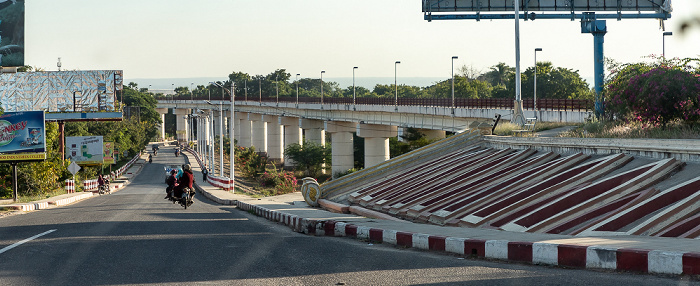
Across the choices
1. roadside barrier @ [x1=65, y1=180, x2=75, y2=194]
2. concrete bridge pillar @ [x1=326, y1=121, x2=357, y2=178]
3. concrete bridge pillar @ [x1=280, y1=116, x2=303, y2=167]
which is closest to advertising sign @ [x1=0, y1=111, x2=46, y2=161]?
roadside barrier @ [x1=65, y1=180, x2=75, y2=194]

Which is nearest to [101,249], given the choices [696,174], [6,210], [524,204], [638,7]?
[524,204]

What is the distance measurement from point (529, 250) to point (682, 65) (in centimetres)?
1326

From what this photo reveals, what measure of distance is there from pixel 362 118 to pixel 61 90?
2823 cm

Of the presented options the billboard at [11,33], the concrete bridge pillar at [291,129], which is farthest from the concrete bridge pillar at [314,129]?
the billboard at [11,33]

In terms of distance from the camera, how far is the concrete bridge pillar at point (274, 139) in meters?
112

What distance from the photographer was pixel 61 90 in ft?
198

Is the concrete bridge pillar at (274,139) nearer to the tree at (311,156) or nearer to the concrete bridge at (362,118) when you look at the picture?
the concrete bridge at (362,118)

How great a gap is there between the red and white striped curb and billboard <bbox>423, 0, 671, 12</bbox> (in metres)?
30.3

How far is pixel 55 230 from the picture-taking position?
1617 centimetres

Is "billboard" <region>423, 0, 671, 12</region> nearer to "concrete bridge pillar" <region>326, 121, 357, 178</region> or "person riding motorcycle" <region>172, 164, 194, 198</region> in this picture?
"person riding motorcycle" <region>172, 164, 194, 198</region>

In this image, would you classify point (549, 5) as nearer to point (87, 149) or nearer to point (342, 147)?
point (342, 147)

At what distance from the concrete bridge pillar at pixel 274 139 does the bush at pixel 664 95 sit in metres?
92.8

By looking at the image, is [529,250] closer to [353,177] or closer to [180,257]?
[180,257]

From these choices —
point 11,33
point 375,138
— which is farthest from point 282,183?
point 11,33
